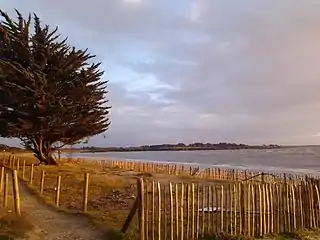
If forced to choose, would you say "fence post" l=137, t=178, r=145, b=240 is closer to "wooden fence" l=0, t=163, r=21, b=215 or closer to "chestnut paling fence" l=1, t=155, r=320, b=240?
"chestnut paling fence" l=1, t=155, r=320, b=240

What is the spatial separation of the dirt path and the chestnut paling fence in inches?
61.7

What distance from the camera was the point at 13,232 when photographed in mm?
13109

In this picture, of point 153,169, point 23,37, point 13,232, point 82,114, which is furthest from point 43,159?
point 13,232

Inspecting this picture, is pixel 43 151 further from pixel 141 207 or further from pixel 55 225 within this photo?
pixel 141 207

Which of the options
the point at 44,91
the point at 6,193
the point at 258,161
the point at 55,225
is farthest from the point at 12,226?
the point at 258,161

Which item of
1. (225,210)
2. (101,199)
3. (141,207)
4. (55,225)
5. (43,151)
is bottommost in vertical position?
(55,225)

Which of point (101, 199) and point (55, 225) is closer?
point (55, 225)

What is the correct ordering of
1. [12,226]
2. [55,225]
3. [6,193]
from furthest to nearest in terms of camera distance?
[6,193] → [55,225] → [12,226]

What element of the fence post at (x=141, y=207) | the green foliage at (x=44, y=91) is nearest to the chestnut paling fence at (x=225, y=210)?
the fence post at (x=141, y=207)

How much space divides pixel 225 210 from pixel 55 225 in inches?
220

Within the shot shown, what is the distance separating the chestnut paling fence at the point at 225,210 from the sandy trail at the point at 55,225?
5.11 ft

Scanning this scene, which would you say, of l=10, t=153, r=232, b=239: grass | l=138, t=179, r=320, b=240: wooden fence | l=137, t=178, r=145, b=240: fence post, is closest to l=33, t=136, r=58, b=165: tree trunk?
l=10, t=153, r=232, b=239: grass

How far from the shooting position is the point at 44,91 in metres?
33.0

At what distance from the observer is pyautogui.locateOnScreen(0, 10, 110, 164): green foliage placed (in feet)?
105
